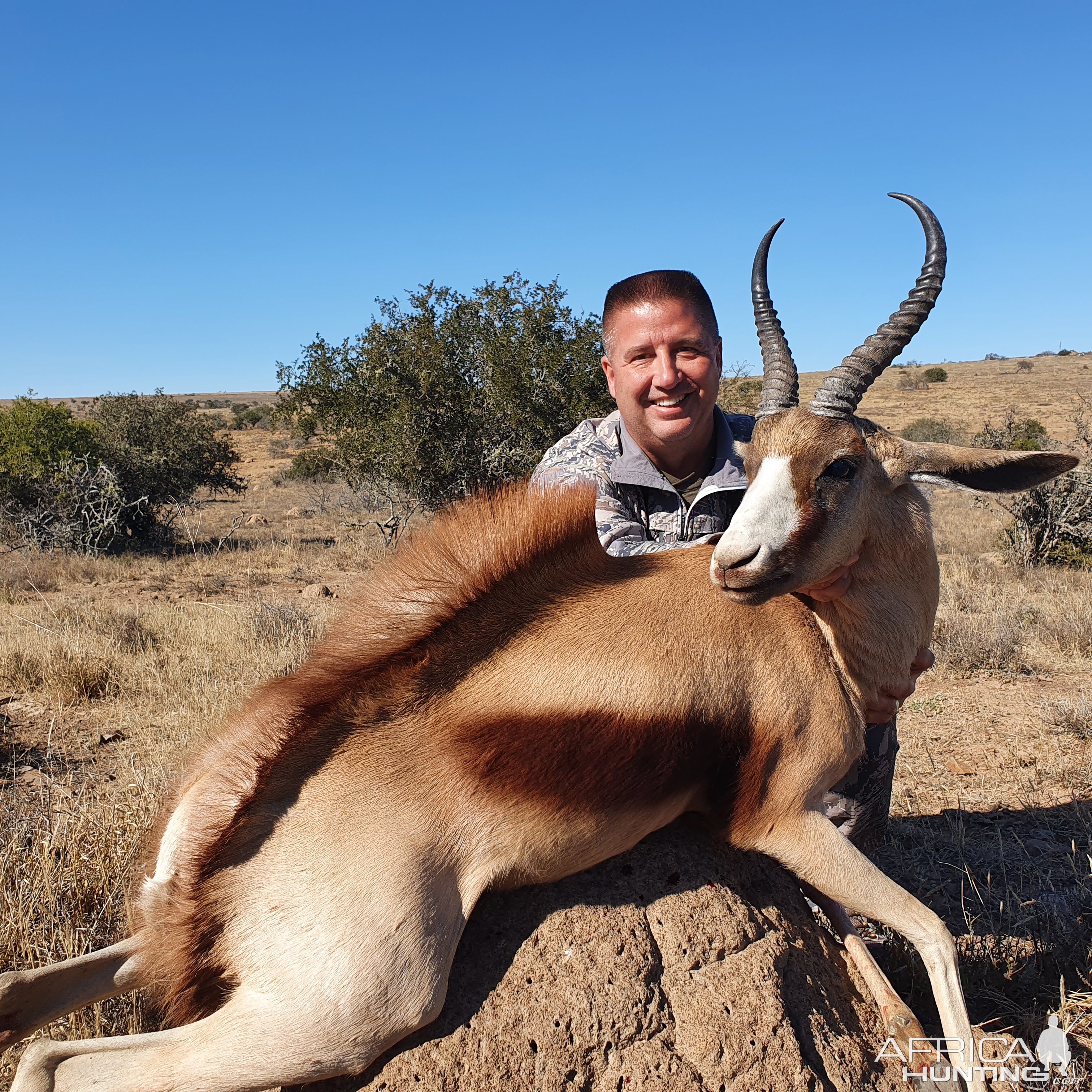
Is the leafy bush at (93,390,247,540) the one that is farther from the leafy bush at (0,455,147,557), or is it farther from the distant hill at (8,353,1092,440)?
the distant hill at (8,353,1092,440)

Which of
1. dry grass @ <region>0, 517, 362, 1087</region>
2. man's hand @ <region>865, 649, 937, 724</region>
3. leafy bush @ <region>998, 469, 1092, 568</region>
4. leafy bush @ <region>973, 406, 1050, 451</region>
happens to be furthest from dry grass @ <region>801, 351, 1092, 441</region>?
man's hand @ <region>865, 649, 937, 724</region>

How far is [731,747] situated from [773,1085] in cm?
116

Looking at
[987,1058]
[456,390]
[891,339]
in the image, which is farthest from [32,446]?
[987,1058]

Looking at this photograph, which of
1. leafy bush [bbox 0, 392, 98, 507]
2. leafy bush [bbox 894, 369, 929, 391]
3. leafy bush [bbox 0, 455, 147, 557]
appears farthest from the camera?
leafy bush [bbox 894, 369, 929, 391]

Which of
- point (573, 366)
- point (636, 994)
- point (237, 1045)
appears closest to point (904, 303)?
point (636, 994)

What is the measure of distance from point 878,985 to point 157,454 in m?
21.9

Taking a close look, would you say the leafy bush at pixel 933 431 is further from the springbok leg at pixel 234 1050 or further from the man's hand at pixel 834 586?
the springbok leg at pixel 234 1050

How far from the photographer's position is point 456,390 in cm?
1548

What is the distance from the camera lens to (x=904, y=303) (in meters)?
3.66

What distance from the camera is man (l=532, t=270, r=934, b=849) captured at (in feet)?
15.2

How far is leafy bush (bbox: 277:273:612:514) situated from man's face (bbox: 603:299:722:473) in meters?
9.95

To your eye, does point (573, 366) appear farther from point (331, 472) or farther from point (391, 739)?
point (391, 739)

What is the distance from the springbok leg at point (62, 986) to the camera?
2.63 metres

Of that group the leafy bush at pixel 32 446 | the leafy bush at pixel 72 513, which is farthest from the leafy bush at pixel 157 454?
the leafy bush at pixel 32 446
